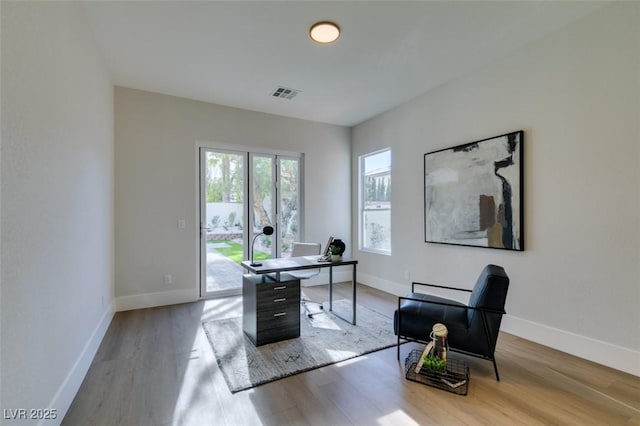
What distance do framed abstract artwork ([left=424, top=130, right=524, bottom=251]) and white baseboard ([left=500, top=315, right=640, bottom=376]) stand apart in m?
0.77

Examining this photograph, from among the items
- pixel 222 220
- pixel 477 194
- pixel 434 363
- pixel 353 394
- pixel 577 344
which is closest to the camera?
pixel 353 394

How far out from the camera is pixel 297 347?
2.70 meters

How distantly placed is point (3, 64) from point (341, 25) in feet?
7.31

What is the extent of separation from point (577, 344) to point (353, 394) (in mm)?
2057

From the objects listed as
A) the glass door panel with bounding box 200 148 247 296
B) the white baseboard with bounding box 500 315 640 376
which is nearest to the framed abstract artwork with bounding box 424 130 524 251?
the white baseboard with bounding box 500 315 640 376

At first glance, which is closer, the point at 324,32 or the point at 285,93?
the point at 324,32

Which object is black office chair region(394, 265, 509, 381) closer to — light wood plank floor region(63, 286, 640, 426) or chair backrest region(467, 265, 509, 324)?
chair backrest region(467, 265, 509, 324)

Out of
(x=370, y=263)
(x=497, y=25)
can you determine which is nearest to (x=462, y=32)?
(x=497, y=25)

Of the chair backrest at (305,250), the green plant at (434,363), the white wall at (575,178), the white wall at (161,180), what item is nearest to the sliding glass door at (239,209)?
the white wall at (161,180)

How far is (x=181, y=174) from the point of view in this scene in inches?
161

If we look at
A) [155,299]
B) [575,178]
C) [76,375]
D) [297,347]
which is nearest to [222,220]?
[155,299]

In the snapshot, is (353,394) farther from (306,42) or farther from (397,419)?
(306,42)

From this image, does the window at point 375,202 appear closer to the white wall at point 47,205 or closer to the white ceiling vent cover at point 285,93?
the white ceiling vent cover at point 285,93

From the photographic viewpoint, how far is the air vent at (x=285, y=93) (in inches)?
150
